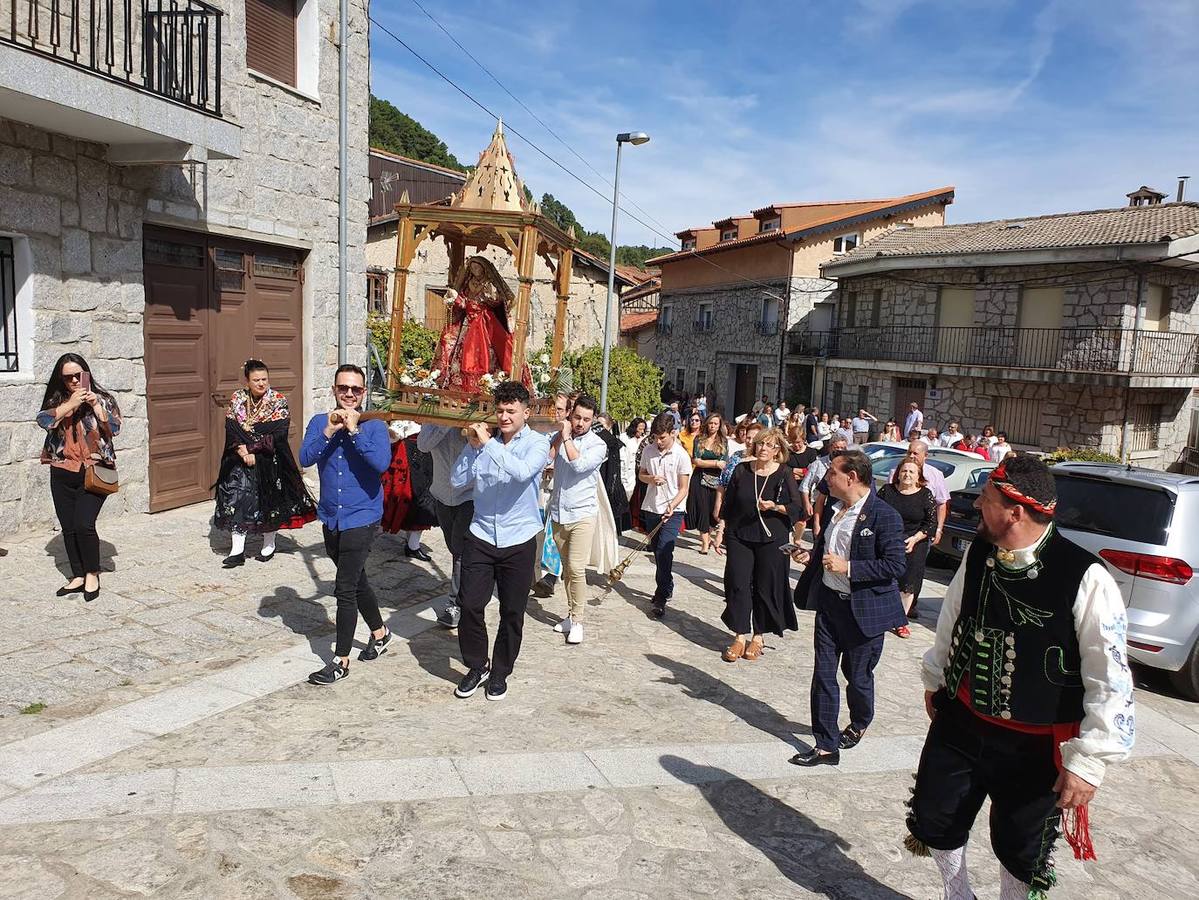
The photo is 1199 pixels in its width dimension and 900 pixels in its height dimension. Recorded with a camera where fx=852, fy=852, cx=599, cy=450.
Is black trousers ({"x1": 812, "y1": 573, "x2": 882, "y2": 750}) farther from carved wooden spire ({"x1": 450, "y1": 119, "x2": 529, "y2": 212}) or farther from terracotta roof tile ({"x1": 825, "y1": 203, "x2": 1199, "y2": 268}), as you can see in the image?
terracotta roof tile ({"x1": 825, "y1": 203, "x2": 1199, "y2": 268})

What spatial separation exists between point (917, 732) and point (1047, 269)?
21.6 metres

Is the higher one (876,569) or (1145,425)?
(1145,425)

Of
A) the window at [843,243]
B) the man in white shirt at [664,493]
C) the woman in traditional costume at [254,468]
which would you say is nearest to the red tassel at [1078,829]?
the man in white shirt at [664,493]

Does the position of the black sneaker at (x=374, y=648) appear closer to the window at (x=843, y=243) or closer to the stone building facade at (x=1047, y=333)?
the stone building facade at (x=1047, y=333)

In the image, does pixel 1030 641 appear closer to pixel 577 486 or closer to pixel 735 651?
pixel 735 651

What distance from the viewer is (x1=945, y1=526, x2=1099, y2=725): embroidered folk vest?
2766 mm

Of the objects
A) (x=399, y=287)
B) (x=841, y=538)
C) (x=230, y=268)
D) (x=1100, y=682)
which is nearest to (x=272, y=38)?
(x=230, y=268)

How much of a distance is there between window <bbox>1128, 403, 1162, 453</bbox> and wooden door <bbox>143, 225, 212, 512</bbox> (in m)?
22.5

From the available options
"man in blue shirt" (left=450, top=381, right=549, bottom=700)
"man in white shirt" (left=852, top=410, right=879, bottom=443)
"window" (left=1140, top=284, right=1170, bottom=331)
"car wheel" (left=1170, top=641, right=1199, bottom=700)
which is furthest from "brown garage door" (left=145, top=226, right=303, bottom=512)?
"window" (left=1140, top=284, right=1170, bottom=331)

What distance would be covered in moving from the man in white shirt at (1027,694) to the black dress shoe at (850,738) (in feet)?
5.86

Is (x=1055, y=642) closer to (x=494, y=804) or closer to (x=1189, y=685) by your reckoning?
(x=494, y=804)

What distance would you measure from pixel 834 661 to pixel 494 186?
4021mm

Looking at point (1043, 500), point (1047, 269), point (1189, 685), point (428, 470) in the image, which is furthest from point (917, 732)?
point (1047, 269)

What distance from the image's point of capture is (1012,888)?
2.96 metres
